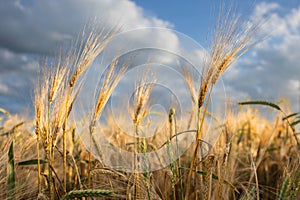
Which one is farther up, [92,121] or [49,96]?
[49,96]

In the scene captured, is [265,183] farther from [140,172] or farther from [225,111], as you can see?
[140,172]

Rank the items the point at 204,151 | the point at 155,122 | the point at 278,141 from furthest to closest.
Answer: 1. the point at 278,141
2. the point at 155,122
3. the point at 204,151

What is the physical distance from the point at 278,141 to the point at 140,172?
3.54m

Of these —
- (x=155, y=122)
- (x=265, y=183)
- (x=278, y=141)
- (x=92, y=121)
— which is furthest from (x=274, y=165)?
(x=92, y=121)

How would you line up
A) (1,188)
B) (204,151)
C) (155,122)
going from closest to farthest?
(1,188) < (204,151) < (155,122)

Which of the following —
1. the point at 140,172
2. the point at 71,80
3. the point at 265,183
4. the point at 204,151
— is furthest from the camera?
the point at 265,183

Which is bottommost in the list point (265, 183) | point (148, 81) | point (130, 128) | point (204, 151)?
point (265, 183)

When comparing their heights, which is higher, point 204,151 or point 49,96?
point 49,96

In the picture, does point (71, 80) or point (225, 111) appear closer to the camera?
point (71, 80)

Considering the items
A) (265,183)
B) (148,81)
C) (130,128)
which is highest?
(148,81)

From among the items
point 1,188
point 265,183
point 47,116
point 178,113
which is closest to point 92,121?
point 47,116

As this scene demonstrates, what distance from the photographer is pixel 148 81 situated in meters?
2.38

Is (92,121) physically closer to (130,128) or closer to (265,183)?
(130,128)

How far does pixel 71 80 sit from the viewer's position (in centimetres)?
183
